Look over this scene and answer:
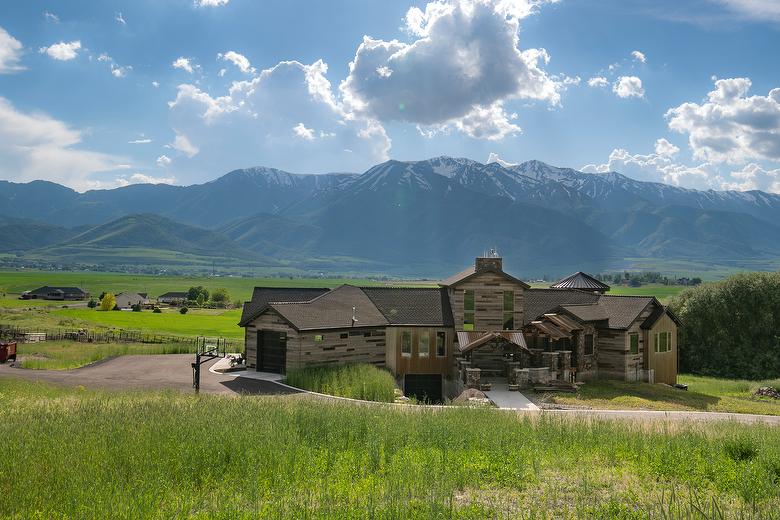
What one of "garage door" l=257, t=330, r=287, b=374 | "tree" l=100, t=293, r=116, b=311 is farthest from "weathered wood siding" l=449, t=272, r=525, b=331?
"tree" l=100, t=293, r=116, b=311

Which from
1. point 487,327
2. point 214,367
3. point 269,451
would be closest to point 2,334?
point 214,367

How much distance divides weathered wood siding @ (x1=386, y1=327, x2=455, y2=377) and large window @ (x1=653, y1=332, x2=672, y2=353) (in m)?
13.4

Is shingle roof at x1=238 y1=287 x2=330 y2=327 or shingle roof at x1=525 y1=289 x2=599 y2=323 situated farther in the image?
shingle roof at x1=238 y1=287 x2=330 y2=327

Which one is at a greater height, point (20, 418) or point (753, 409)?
point (20, 418)

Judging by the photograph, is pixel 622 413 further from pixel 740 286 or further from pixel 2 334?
pixel 2 334

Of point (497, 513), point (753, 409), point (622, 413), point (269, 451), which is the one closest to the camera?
point (497, 513)

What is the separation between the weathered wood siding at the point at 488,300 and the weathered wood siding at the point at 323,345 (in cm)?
512

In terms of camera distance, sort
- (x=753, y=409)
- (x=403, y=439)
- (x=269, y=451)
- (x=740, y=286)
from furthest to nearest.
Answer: (x=740, y=286) → (x=753, y=409) → (x=403, y=439) → (x=269, y=451)

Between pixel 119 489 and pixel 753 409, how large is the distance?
28373 millimetres

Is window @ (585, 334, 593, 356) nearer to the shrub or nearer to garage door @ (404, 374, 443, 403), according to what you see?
garage door @ (404, 374, 443, 403)

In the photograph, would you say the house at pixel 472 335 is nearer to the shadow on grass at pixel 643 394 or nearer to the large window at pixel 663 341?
the large window at pixel 663 341

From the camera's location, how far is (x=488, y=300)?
34.8 meters

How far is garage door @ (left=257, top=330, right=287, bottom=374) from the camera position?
1298 inches

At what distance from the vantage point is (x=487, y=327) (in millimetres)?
34594
